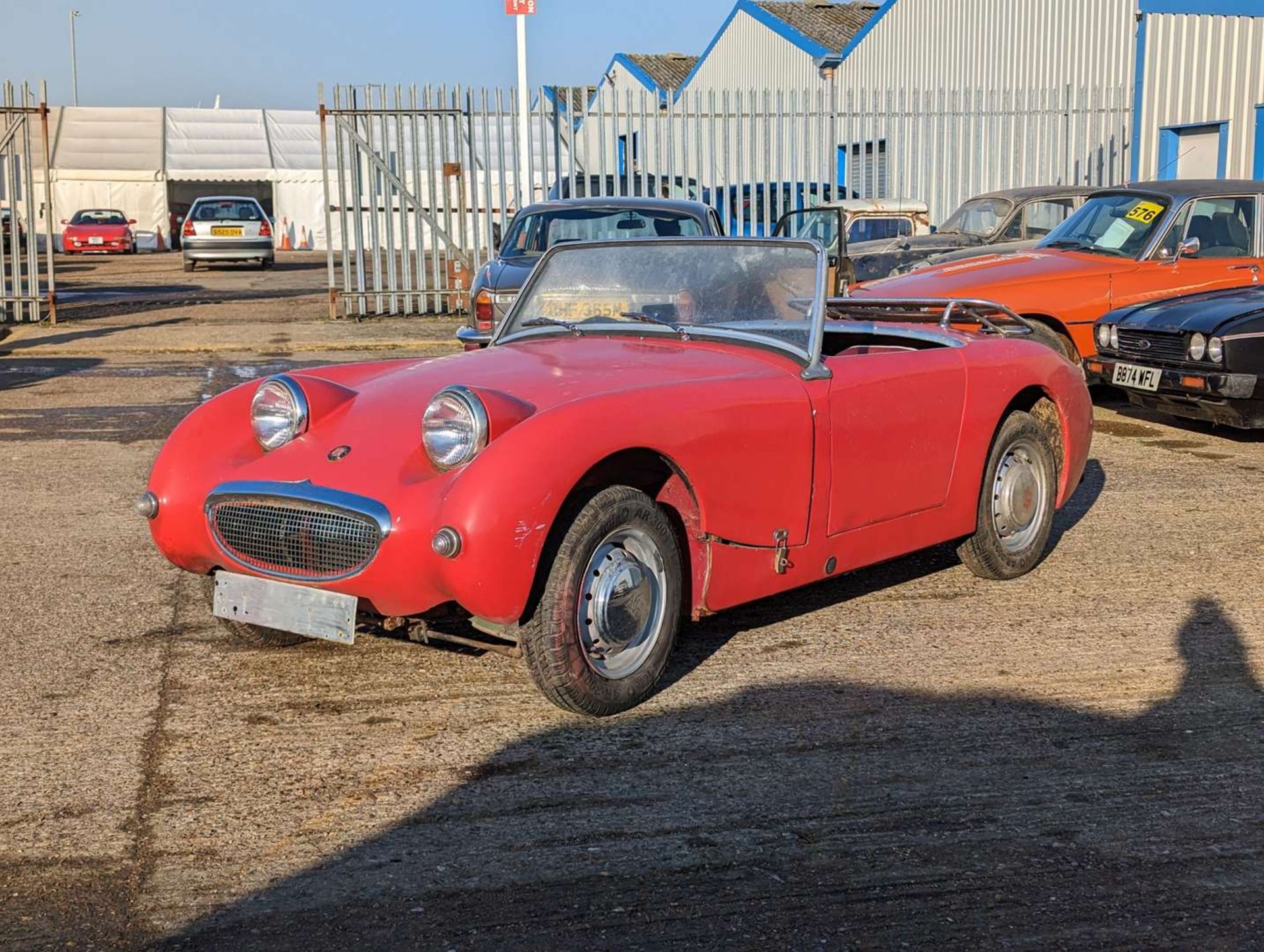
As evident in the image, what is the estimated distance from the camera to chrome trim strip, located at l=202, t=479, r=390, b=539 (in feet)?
13.9

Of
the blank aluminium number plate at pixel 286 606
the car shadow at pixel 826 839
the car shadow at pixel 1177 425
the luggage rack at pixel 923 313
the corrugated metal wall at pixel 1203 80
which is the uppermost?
the corrugated metal wall at pixel 1203 80

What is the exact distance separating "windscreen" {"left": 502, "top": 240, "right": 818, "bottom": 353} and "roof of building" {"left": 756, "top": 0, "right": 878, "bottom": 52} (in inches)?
1166

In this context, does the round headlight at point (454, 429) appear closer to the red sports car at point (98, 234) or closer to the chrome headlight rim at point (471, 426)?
the chrome headlight rim at point (471, 426)

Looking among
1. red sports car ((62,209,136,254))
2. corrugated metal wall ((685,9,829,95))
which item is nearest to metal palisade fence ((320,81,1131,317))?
corrugated metal wall ((685,9,829,95))

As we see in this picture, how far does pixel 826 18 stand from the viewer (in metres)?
38.4

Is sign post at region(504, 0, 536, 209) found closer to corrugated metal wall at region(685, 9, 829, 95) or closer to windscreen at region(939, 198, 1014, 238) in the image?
windscreen at region(939, 198, 1014, 238)

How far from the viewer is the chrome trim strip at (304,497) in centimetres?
423

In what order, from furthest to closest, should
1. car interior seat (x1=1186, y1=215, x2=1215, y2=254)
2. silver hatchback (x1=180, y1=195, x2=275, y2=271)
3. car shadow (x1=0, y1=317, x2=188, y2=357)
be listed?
1. silver hatchback (x1=180, y1=195, x2=275, y2=271)
2. car shadow (x1=0, y1=317, x2=188, y2=357)
3. car interior seat (x1=1186, y1=215, x2=1215, y2=254)

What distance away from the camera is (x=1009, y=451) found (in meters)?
6.09

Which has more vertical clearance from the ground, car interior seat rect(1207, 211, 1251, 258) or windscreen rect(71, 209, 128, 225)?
windscreen rect(71, 209, 128, 225)

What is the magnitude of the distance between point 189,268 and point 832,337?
29637mm

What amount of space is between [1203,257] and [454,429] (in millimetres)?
8635

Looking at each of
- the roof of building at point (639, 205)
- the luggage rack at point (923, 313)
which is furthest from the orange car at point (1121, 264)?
the luggage rack at point (923, 313)

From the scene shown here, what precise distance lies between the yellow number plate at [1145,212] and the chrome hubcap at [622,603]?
321 inches
